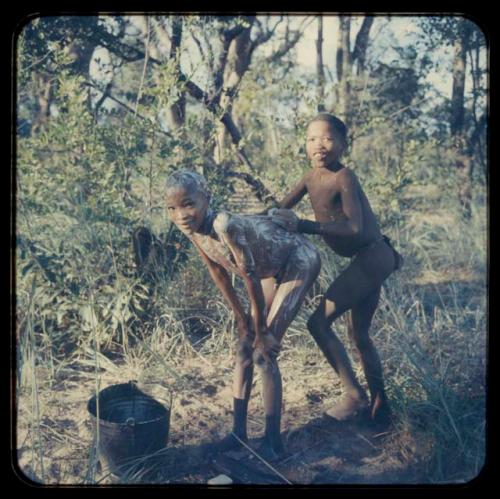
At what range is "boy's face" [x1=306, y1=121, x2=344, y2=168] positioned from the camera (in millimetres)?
2871

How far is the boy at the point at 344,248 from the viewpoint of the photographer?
9.41 ft

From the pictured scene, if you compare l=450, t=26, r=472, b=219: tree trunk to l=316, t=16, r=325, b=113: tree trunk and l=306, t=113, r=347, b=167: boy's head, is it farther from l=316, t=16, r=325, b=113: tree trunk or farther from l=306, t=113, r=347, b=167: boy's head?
l=306, t=113, r=347, b=167: boy's head

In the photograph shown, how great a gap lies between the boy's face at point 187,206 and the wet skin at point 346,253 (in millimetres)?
430

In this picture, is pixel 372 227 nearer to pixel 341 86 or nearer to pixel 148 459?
pixel 148 459

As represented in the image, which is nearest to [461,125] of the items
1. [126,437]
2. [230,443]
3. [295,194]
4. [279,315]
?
[295,194]

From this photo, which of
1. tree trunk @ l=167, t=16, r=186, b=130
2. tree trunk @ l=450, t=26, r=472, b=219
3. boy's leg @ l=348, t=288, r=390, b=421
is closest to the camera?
boy's leg @ l=348, t=288, r=390, b=421

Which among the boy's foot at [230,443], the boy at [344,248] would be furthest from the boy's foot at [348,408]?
the boy's foot at [230,443]

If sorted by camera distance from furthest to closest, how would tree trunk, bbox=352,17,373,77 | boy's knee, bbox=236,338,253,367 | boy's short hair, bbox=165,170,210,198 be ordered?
tree trunk, bbox=352,17,373,77 → boy's knee, bbox=236,338,253,367 → boy's short hair, bbox=165,170,210,198

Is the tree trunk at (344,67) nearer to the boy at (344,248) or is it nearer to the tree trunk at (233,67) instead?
the tree trunk at (233,67)

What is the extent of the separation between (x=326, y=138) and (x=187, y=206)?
2.66 ft

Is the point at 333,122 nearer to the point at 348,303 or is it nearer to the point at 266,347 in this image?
the point at 348,303

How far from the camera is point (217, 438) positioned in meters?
3.13

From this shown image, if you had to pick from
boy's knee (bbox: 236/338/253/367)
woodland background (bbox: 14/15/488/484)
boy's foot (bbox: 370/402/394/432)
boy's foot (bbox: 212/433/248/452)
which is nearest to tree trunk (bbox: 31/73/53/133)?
woodland background (bbox: 14/15/488/484)

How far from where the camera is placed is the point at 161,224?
494cm
